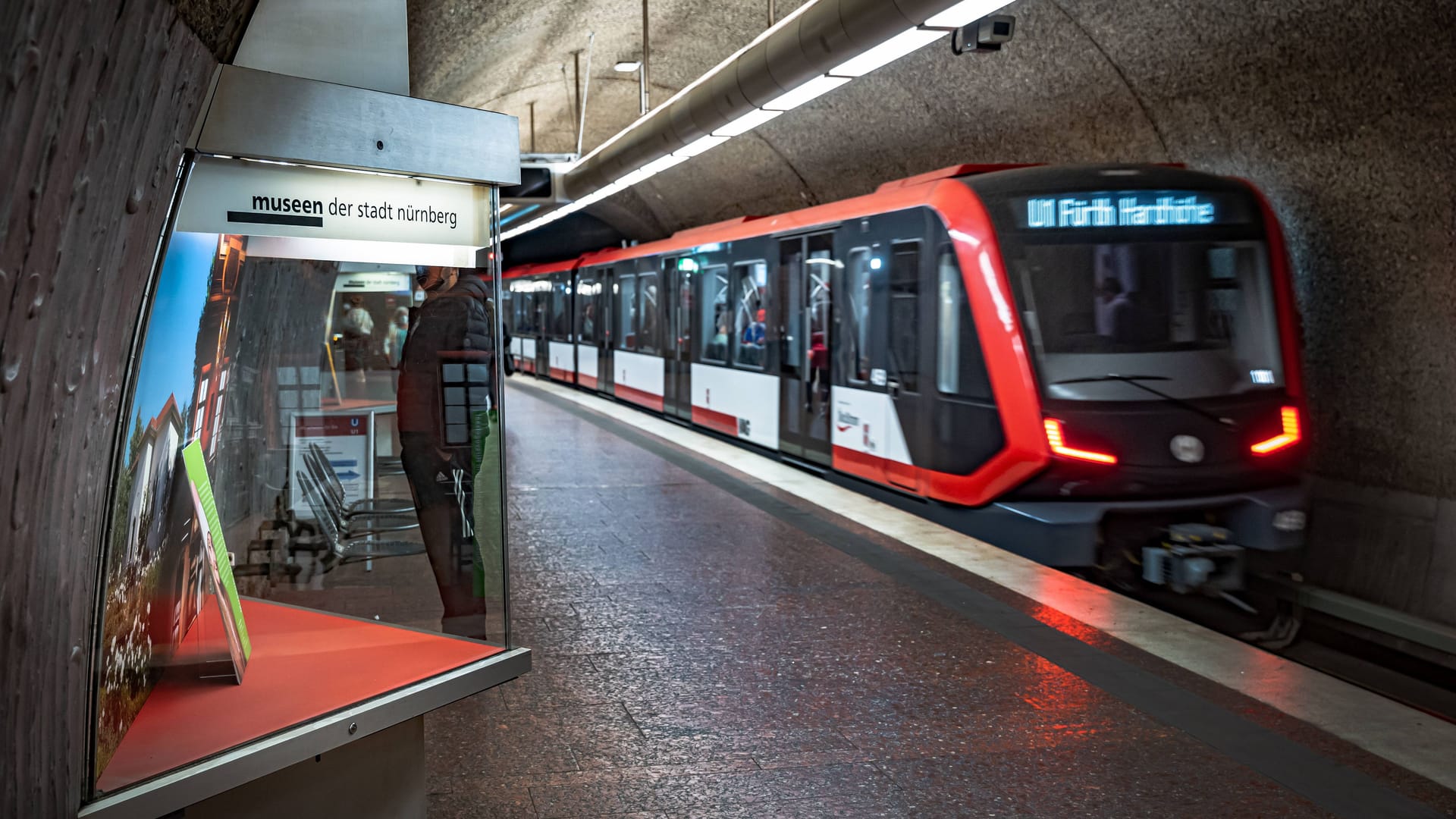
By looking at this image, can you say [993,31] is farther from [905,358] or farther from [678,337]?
[678,337]

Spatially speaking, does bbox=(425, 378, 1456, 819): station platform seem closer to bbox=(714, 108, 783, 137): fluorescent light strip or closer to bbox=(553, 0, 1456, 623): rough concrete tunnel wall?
bbox=(553, 0, 1456, 623): rough concrete tunnel wall

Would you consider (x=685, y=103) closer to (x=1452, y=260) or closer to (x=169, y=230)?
(x=1452, y=260)

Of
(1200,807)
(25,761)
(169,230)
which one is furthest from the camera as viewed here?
(1200,807)

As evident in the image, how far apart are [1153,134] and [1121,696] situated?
781 cm

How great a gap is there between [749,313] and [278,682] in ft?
35.4

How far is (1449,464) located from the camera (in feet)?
29.7

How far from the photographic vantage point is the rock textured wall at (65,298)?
1.86 m

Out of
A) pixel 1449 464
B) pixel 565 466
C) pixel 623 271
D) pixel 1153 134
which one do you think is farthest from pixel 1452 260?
pixel 623 271

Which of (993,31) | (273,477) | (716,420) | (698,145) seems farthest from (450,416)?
(716,420)

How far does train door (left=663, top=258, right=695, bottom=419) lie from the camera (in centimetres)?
1619

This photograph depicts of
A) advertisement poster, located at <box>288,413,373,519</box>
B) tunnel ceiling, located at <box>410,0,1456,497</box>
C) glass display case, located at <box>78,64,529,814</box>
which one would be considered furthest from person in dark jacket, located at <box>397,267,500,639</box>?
tunnel ceiling, located at <box>410,0,1456,497</box>

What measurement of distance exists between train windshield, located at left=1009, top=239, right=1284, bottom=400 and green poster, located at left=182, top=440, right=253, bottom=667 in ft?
18.3

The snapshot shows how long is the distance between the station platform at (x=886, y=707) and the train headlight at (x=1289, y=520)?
1.29m

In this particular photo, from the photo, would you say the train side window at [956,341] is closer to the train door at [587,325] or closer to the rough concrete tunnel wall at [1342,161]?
the rough concrete tunnel wall at [1342,161]
